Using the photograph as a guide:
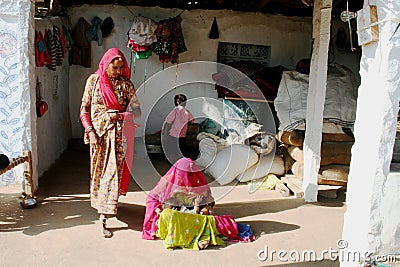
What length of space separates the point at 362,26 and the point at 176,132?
140 inches

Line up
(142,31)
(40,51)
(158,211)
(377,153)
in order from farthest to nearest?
(142,31)
(40,51)
(158,211)
(377,153)

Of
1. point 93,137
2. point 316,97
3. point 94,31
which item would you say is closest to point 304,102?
point 316,97

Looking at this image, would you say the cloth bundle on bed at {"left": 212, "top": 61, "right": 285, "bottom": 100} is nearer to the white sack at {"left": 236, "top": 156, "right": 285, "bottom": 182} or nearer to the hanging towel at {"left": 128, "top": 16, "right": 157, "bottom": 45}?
the white sack at {"left": 236, "top": 156, "right": 285, "bottom": 182}

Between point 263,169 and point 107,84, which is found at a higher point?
point 107,84

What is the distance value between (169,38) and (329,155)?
3.30 metres

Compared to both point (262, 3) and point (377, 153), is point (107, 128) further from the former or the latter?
point (262, 3)

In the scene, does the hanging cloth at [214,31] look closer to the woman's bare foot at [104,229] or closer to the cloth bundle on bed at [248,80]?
the cloth bundle on bed at [248,80]

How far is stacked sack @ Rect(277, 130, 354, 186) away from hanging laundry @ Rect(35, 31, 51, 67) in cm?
323

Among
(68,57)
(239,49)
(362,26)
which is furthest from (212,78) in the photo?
(362,26)

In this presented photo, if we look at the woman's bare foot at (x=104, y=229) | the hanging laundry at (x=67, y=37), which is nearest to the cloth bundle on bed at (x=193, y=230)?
the woman's bare foot at (x=104, y=229)

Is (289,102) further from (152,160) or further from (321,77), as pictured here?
(152,160)

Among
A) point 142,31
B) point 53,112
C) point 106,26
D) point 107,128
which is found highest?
point 106,26

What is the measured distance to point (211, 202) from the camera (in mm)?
3551

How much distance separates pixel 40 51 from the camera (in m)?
4.68
